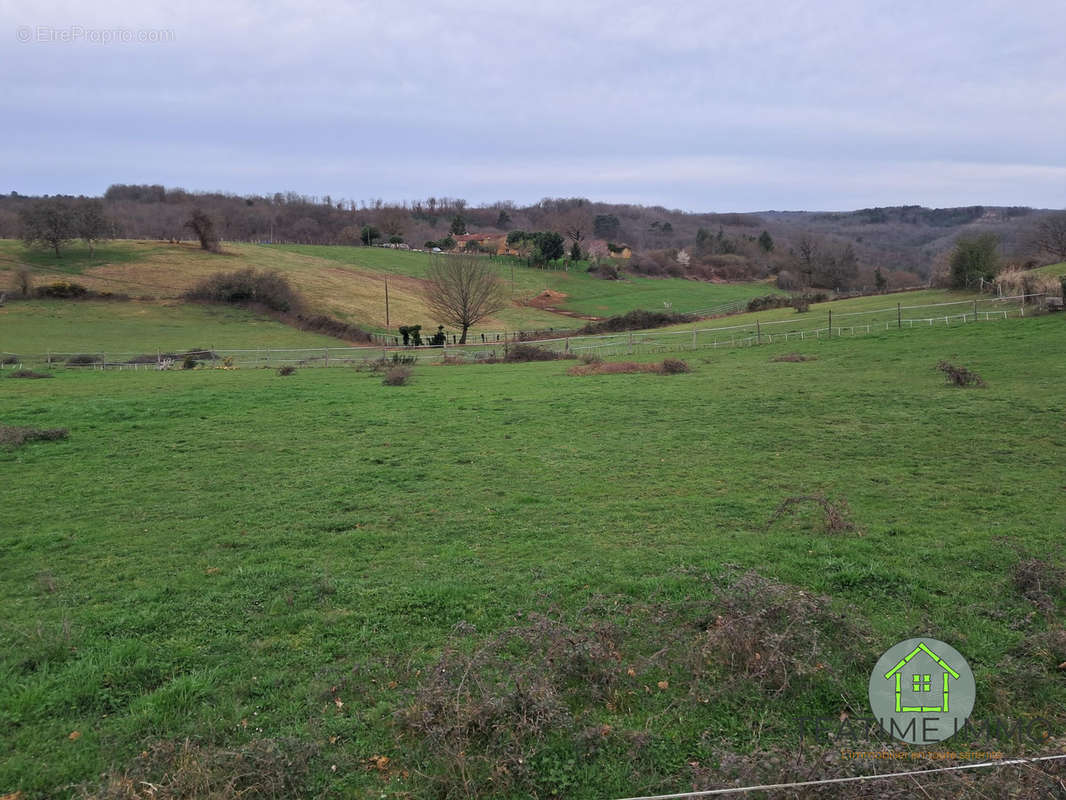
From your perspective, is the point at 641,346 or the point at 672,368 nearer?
the point at 672,368

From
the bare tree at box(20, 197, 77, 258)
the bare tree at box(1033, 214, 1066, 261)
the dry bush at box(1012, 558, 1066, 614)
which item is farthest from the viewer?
the bare tree at box(20, 197, 77, 258)

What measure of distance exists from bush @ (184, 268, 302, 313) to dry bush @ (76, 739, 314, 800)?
62.5 metres

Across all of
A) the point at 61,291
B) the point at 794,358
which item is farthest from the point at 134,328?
the point at 794,358

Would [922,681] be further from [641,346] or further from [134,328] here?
[134,328]

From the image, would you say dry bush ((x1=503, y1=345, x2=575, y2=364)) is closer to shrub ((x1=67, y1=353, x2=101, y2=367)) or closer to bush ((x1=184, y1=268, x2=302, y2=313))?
shrub ((x1=67, y1=353, x2=101, y2=367))

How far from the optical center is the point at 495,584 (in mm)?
6895

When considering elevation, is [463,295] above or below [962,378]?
above

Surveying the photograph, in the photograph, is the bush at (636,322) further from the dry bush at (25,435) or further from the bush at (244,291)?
the dry bush at (25,435)

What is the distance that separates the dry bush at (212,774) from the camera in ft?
12.4

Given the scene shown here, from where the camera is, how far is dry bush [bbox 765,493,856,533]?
8078 millimetres

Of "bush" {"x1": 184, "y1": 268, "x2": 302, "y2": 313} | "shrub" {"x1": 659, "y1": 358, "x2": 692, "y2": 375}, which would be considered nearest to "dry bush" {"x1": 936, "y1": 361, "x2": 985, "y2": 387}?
"shrub" {"x1": 659, "y1": 358, "x2": 692, "y2": 375}

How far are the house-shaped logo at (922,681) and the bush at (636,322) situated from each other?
167ft

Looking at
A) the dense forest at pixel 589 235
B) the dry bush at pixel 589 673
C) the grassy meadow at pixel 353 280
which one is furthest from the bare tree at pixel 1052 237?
the dry bush at pixel 589 673

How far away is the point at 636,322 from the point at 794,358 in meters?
31.4
